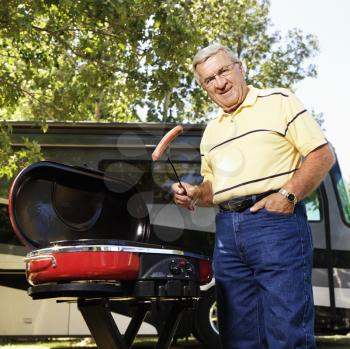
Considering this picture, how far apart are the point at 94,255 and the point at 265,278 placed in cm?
75

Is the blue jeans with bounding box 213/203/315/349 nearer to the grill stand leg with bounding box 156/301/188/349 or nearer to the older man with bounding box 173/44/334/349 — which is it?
the older man with bounding box 173/44/334/349

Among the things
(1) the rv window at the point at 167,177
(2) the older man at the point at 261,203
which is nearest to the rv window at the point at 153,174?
(1) the rv window at the point at 167,177

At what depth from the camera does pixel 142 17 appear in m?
8.71

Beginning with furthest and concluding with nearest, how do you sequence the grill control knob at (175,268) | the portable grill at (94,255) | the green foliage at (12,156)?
the green foliage at (12,156), the grill control knob at (175,268), the portable grill at (94,255)

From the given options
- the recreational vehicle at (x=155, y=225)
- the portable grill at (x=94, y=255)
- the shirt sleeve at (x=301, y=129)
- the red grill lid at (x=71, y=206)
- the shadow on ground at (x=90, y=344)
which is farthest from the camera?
the shadow on ground at (x=90, y=344)

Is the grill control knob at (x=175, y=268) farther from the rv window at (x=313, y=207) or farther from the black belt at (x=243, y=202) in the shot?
the rv window at (x=313, y=207)

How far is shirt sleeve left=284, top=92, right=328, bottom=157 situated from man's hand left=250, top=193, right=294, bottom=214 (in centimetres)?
22

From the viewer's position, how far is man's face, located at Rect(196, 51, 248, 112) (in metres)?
3.21

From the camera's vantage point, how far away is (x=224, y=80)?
3.21m

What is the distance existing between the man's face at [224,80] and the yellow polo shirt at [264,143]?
0.06 meters

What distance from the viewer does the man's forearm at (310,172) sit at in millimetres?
2947

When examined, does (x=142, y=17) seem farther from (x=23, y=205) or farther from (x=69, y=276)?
(x=69, y=276)

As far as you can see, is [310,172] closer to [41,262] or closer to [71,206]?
[41,262]

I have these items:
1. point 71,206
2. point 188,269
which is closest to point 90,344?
point 71,206
